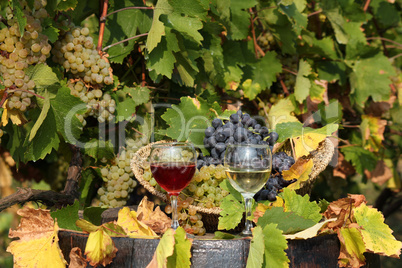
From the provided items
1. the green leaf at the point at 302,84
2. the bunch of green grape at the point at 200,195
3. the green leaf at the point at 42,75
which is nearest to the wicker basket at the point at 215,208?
the bunch of green grape at the point at 200,195

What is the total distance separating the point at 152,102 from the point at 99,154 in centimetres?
37

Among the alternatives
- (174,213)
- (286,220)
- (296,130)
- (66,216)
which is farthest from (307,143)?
(66,216)

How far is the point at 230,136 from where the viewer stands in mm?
2000

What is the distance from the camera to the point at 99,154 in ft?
7.52

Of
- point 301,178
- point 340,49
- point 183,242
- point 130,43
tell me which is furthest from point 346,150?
point 183,242

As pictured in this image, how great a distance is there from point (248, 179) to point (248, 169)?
0.03 metres

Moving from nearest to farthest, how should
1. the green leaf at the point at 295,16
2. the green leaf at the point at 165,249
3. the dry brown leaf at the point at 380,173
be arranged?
1. the green leaf at the point at 165,249
2. the green leaf at the point at 295,16
3. the dry brown leaf at the point at 380,173

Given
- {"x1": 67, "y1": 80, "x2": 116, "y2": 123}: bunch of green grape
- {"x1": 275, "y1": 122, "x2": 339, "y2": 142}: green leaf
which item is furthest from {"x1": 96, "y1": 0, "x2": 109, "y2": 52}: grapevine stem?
{"x1": 275, "y1": 122, "x2": 339, "y2": 142}: green leaf

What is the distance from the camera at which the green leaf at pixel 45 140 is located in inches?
76.2

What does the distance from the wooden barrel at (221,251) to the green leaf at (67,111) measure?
1.61 feet

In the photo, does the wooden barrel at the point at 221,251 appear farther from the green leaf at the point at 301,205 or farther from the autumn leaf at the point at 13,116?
the autumn leaf at the point at 13,116

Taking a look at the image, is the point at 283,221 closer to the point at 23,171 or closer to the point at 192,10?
the point at 192,10

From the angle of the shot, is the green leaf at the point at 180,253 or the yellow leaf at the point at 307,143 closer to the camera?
the green leaf at the point at 180,253

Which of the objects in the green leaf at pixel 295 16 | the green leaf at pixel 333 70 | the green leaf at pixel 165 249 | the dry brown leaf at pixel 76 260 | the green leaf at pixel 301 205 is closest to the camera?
the green leaf at pixel 165 249
